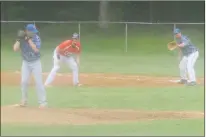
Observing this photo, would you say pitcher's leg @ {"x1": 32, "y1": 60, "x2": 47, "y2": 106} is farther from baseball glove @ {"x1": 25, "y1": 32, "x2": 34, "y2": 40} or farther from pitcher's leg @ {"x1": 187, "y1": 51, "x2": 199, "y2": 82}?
pitcher's leg @ {"x1": 187, "y1": 51, "x2": 199, "y2": 82}

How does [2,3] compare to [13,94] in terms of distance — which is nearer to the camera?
[13,94]

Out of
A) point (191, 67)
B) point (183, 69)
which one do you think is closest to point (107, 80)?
point (183, 69)

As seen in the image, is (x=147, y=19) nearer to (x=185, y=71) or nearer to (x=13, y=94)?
(x=185, y=71)

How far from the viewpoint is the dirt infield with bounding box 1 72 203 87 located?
1958cm

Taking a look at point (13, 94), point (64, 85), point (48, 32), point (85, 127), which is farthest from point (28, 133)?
point (48, 32)

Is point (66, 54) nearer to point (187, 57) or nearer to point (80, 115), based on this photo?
point (187, 57)

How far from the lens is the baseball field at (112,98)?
10605mm

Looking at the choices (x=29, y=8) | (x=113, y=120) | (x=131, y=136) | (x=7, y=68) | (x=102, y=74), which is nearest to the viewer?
(x=131, y=136)

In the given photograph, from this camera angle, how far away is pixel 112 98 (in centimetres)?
1588

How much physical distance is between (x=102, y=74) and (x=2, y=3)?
77.6 feet

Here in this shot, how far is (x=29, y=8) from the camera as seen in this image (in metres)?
45.0

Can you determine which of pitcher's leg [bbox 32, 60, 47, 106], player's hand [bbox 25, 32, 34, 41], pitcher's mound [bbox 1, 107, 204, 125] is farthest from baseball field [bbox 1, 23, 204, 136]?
player's hand [bbox 25, 32, 34, 41]

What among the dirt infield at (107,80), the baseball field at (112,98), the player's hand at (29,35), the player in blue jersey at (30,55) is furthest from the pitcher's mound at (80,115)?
the dirt infield at (107,80)

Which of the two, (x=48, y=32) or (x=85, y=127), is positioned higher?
(x=48, y=32)
